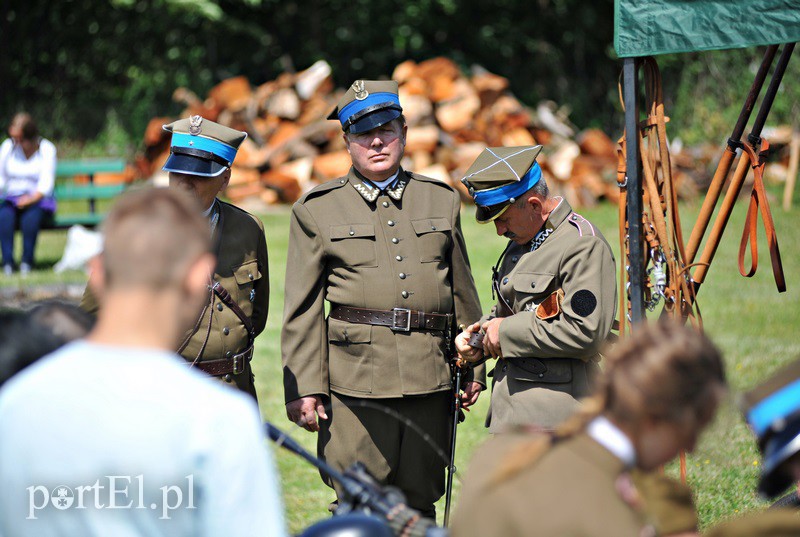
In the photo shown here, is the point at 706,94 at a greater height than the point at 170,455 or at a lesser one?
greater

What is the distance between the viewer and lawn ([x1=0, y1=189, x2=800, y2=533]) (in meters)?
4.80

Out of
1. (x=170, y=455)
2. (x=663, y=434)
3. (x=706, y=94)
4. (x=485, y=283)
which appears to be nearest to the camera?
(x=170, y=455)

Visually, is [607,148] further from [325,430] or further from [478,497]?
[478,497]

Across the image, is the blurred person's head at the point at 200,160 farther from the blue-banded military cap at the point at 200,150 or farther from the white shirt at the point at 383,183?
the white shirt at the point at 383,183

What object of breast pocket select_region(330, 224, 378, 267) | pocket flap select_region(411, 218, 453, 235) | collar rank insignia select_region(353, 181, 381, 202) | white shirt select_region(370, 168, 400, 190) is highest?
white shirt select_region(370, 168, 400, 190)

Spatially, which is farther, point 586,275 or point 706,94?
point 706,94

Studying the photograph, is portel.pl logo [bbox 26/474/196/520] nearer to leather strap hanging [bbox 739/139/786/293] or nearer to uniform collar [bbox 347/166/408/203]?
uniform collar [bbox 347/166/408/203]

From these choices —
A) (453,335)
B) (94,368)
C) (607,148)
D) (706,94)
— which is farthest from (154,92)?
(94,368)

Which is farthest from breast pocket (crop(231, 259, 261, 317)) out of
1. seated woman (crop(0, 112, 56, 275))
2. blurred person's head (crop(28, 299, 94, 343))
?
seated woman (crop(0, 112, 56, 275))

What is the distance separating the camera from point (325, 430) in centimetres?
412

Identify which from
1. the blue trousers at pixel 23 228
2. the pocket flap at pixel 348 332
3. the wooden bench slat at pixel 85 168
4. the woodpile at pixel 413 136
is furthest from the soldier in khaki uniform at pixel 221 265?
the wooden bench slat at pixel 85 168

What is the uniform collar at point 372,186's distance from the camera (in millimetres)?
4152

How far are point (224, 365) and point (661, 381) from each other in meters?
2.33

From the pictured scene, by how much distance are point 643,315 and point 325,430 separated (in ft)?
4.65
